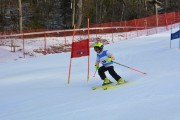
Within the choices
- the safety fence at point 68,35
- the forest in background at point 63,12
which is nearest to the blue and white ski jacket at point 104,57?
the safety fence at point 68,35

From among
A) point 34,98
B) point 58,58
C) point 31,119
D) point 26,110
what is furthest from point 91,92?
point 58,58

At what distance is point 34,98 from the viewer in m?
12.2

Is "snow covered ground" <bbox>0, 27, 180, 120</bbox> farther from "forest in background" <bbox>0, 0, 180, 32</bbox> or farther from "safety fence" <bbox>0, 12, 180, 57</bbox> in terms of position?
"forest in background" <bbox>0, 0, 180, 32</bbox>

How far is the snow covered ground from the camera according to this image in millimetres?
8531

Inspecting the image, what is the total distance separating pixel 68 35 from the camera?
3825cm

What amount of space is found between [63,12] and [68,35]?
74.0ft

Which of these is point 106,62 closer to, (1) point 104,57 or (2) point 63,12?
(1) point 104,57

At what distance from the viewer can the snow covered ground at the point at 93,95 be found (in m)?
8.53

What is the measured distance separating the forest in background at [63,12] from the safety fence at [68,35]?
201 inches

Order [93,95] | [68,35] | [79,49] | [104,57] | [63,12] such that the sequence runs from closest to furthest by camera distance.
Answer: [93,95]
[104,57]
[79,49]
[68,35]
[63,12]

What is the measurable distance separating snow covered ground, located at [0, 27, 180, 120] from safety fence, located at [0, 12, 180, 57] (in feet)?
35.7

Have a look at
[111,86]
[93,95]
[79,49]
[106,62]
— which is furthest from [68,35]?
[93,95]

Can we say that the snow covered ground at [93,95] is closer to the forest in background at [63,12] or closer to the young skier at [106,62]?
the young skier at [106,62]

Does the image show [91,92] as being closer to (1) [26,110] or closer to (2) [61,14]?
(1) [26,110]
